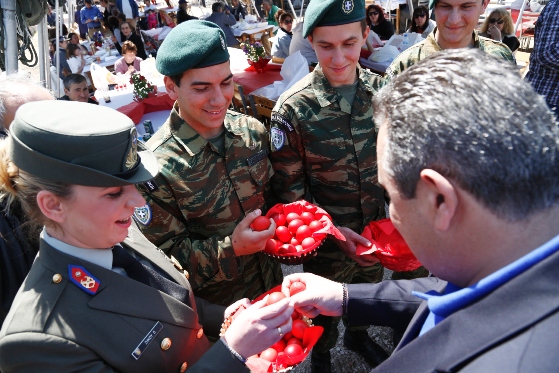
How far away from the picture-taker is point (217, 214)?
2428 millimetres

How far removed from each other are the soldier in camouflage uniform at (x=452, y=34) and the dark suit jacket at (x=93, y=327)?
2438mm

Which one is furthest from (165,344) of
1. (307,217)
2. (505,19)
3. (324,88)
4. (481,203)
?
(505,19)

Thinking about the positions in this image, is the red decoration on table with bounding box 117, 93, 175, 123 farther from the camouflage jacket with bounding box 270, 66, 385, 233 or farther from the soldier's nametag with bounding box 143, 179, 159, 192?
the soldier's nametag with bounding box 143, 179, 159, 192

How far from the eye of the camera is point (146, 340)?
1.58 m

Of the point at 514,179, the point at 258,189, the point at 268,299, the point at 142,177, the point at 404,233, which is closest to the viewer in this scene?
the point at 514,179

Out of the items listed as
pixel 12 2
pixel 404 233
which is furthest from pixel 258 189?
pixel 12 2

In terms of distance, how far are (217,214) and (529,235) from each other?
1719mm

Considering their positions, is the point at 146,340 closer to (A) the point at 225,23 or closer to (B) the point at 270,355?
(B) the point at 270,355

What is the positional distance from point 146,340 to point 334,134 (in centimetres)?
169

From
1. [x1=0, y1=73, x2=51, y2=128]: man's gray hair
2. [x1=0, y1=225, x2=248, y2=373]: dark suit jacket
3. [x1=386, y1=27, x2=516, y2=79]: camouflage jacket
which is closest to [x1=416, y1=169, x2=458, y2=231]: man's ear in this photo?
[x1=0, y1=225, x2=248, y2=373]: dark suit jacket

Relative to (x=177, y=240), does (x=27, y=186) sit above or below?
above

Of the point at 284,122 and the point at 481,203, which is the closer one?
the point at 481,203

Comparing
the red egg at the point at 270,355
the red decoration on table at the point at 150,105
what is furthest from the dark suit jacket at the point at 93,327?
the red decoration on table at the point at 150,105

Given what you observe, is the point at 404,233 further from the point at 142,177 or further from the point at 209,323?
the point at 209,323
